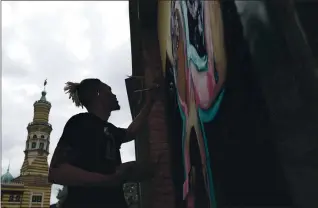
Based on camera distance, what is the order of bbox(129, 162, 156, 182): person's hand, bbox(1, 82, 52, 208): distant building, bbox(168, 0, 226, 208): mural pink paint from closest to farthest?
1. bbox(168, 0, 226, 208): mural pink paint
2. bbox(129, 162, 156, 182): person's hand
3. bbox(1, 82, 52, 208): distant building

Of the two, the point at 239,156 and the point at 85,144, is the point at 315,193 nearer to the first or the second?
the point at 239,156

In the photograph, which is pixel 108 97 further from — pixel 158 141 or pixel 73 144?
pixel 158 141

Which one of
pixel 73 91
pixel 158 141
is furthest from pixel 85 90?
pixel 158 141

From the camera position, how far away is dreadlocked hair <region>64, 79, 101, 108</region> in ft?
6.24

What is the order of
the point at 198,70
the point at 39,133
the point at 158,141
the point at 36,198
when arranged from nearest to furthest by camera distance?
the point at 198,70 < the point at 158,141 < the point at 36,198 < the point at 39,133

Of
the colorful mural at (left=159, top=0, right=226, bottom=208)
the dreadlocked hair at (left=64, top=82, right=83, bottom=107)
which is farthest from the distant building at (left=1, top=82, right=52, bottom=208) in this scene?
the dreadlocked hair at (left=64, top=82, right=83, bottom=107)

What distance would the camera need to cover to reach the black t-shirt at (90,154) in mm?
1613

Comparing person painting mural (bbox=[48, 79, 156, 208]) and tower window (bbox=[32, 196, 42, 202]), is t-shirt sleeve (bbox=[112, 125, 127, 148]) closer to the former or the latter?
person painting mural (bbox=[48, 79, 156, 208])

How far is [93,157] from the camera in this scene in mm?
1685

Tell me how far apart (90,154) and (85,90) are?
443mm

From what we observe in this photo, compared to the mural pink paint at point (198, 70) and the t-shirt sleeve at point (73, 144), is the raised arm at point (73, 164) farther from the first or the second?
the mural pink paint at point (198, 70)

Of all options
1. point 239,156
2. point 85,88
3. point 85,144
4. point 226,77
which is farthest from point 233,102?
point 85,88

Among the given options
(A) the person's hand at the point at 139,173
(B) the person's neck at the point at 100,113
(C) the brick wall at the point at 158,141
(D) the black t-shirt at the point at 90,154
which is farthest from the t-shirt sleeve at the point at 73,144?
(C) the brick wall at the point at 158,141

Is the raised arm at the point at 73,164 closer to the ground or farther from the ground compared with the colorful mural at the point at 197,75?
closer to the ground
